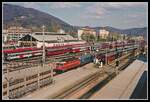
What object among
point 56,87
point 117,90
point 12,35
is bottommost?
point 117,90

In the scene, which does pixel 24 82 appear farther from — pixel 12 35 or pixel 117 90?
pixel 12 35

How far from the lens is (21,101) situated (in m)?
22.3

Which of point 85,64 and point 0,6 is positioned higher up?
point 0,6

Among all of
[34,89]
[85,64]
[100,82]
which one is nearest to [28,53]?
[85,64]

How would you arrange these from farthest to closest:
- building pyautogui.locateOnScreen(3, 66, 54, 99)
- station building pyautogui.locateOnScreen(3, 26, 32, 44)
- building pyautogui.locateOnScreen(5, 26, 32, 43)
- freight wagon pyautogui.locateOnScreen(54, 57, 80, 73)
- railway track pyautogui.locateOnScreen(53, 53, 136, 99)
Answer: building pyautogui.locateOnScreen(5, 26, 32, 43)
station building pyautogui.locateOnScreen(3, 26, 32, 44)
freight wagon pyautogui.locateOnScreen(54, 57, 80, 73)
railway track pyautogui.locateOnScreen(53, 53, 136, 99)
building pyautogui.locateOnScreen(3, 66, 54, 99)

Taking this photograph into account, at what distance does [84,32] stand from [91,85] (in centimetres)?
12141

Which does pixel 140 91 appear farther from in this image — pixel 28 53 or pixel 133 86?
pixel 28 53

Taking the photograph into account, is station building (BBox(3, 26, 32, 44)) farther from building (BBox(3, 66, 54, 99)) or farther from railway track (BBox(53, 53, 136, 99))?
building (BBox(3, 66, 54, 99))

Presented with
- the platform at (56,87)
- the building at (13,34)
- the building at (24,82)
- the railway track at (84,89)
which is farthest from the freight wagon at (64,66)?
the building at (13,34)

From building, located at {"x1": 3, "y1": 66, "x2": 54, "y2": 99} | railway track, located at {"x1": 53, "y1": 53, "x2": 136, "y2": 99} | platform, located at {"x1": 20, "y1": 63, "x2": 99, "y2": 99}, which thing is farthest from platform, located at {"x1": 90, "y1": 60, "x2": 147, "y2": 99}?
building, located at {"x1": 3, "y1": 66, "x2": 54, "y2": 99}

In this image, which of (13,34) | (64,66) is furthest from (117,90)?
(13,34)

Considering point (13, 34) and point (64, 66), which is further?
point (13, 34)

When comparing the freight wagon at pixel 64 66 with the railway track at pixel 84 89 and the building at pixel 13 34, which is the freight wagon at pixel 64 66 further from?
the building at pixel 13 34

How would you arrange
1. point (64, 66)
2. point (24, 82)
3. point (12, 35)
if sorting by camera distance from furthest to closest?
1. point (12, 35)
2. point (64, 66)
3. point (24, 82)
